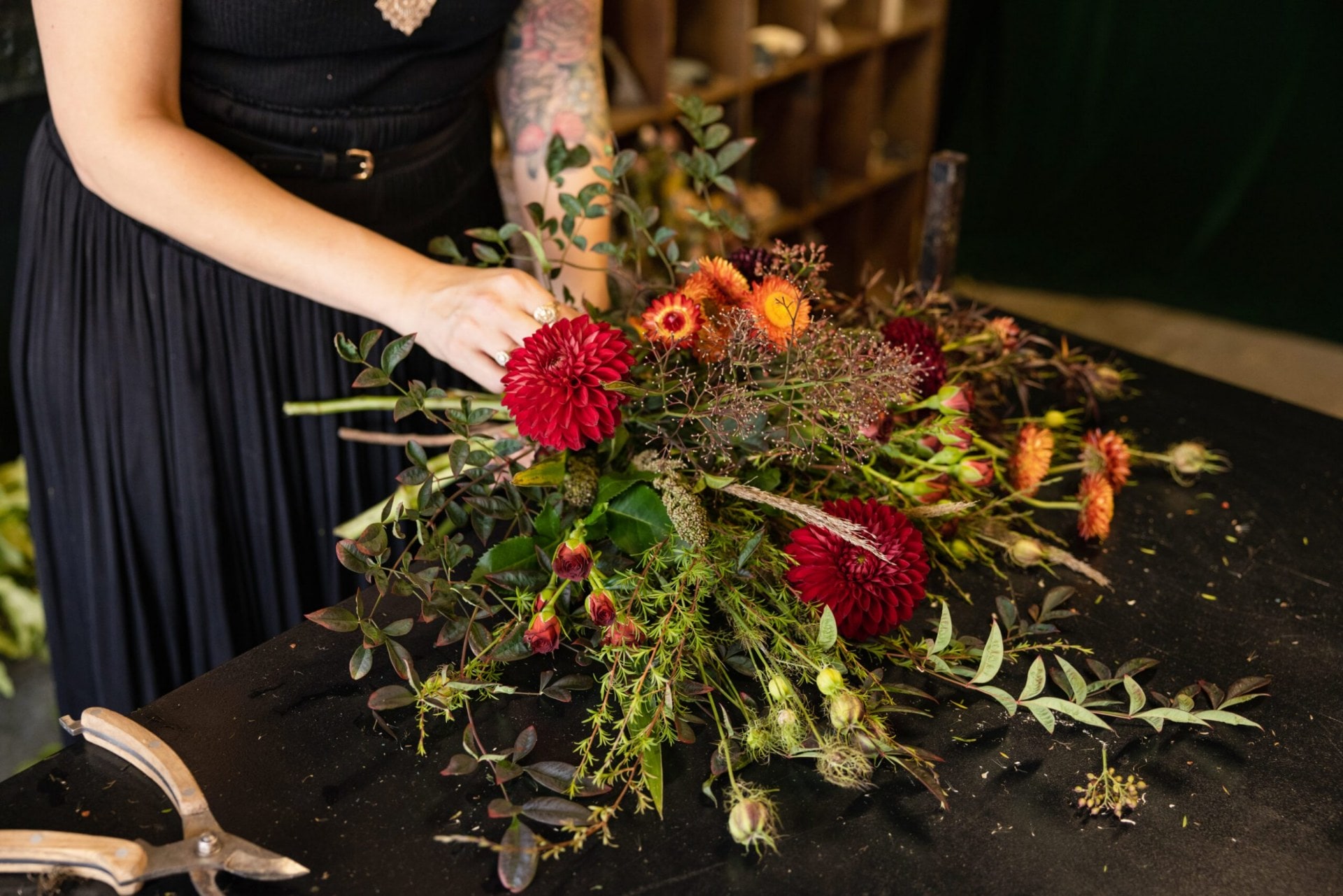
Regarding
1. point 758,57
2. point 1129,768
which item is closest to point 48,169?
point 1129,768

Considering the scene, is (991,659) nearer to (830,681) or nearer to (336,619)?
(830,681)

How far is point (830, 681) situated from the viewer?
0.67 meters

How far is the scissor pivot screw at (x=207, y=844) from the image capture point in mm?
587

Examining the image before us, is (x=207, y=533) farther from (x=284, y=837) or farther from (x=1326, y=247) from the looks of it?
(x=1326, y=247)

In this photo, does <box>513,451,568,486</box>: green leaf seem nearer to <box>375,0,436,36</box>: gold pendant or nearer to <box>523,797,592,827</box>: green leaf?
<box>523,797,592,827</box>: green leaf

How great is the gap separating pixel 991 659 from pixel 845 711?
124mm

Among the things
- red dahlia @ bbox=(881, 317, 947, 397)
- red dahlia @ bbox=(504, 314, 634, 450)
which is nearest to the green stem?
red dahlia @ bbox=(504, 314, 634, 450)

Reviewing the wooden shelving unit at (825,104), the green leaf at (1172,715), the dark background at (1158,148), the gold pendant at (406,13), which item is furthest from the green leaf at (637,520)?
the dark background at (1158,148)

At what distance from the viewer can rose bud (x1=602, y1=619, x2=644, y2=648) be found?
70cm

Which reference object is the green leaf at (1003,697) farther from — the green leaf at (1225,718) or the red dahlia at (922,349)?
the red dahlia at (922,349)

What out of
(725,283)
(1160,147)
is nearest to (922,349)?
(725,283)

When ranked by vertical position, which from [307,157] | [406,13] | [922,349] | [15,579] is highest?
[406,13]

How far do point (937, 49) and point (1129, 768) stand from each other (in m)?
3.15

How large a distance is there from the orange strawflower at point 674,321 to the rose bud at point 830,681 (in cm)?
24
